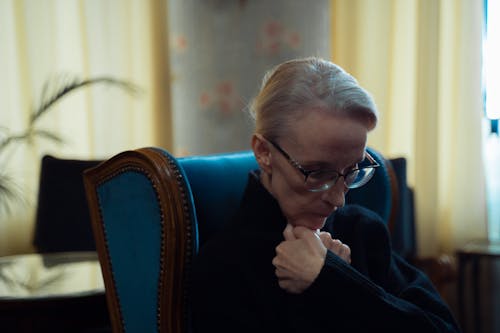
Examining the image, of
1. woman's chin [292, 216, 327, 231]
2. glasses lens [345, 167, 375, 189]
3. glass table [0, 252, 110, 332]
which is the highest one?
glasses lens [345, 167, 375, 189]

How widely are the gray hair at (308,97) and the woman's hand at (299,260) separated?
210 mm

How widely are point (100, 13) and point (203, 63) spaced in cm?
59

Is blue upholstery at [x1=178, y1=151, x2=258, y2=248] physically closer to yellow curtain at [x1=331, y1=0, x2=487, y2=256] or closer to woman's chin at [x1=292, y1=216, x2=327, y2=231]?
woman's chin at [x1=292, y1=216, x2=327, y2=231]

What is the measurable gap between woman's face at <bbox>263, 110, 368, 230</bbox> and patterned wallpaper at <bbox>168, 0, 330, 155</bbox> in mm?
2326

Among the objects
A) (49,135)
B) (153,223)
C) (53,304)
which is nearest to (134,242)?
(153,223)

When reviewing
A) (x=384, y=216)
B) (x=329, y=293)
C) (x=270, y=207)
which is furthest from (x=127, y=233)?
(x=384, y=216)

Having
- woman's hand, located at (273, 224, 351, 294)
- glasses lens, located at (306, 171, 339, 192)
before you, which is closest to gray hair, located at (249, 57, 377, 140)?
glasses lens, located at (306, 171, 339, 192)

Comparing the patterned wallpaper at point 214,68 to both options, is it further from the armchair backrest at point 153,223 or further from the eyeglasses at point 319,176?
the eyeglasses at point 319,176

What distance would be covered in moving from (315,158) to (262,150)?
118 millimetres

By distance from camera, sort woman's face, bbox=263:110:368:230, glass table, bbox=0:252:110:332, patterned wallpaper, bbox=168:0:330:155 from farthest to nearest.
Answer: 1. patterned wallpaper, bbox=168:0:330:155
2. glass table, bbox=0:252:110:332
3. woman's face, bbox=263:110:368:230

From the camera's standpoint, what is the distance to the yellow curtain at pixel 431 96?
129 inches

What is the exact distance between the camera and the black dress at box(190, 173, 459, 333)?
1.35 m

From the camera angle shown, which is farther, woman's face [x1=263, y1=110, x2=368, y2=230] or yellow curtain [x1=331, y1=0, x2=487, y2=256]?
yellow curtain [x1=331, y1=0, x2=487, y2=256]

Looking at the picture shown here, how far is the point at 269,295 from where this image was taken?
137cm
